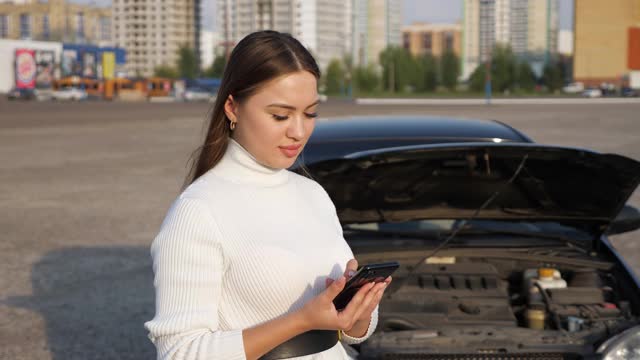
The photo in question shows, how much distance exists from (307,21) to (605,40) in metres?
88.2

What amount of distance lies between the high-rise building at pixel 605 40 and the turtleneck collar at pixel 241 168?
11327 cm

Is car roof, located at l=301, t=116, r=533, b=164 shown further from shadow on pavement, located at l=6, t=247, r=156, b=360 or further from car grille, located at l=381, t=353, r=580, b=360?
car grille, located at l=381, t=353, r=580, b=360

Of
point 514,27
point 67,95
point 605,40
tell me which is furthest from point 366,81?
point 514,27

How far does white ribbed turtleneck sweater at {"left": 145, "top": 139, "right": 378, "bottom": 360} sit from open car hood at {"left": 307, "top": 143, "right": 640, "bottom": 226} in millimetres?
1936

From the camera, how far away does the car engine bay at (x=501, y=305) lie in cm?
362

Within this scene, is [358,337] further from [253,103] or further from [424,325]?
[424,325]

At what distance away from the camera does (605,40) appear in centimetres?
11231

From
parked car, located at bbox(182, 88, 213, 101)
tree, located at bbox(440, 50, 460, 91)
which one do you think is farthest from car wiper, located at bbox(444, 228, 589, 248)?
tree, located at bbox(440, 50, 460, 91)

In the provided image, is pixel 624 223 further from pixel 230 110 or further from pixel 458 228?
pixel 230 110

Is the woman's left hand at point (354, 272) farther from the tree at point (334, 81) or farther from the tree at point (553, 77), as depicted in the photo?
the tree at point (553, 77)

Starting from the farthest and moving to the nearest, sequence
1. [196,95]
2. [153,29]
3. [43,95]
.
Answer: [153,29] → [196,95] → [43,95]

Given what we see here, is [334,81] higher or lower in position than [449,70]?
lower

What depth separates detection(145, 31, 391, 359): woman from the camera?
6.21 feet

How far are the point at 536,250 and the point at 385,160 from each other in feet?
3.03
